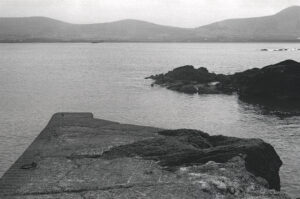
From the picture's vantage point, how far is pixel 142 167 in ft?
66.5

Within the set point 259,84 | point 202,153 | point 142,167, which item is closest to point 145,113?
point 259,84

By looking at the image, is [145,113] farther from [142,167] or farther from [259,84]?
[142,167]

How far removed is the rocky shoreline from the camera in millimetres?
52188

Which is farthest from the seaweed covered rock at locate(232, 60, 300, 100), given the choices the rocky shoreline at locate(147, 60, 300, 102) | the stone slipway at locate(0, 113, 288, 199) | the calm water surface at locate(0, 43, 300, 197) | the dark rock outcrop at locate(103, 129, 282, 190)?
the dark rock outcrop at locate(103, 129, 282, 190)

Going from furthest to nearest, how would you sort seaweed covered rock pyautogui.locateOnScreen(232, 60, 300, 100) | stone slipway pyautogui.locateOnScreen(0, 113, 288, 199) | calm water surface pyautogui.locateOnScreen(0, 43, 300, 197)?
seaweed covered rock pyautogui.locateOnScreen(232, 60, 300, 100) < calm water surface pyautogui.locateOnScreen(0, 43, 300, 197) < stone slipway pyautogui.locateOnScreen(0, 113, 288, 199)

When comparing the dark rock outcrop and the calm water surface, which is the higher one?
the dark rock outcrop

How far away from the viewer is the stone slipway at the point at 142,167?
17469 millimetres

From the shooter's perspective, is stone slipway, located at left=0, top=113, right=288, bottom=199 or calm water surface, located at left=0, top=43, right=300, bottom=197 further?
calm water surface, located at left=0, top=43, right=300, bottom=197

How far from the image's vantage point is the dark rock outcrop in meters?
20.9

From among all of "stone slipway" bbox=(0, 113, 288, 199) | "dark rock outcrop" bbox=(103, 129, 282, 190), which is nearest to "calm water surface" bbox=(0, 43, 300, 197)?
"dark rock outcrop" bbox=(103, 129, 282, 190)

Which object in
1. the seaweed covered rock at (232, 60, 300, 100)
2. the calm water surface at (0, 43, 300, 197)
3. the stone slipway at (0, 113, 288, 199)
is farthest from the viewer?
the seaweed covered rock at (232, 60, 300, 100)

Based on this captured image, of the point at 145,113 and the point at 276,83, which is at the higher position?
the point at 276,83

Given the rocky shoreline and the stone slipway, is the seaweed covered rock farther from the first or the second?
the stone slipway

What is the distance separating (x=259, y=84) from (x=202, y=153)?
120 ft
